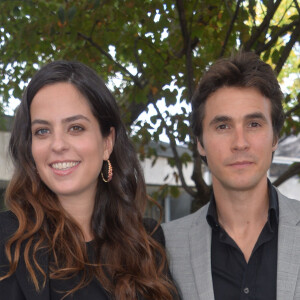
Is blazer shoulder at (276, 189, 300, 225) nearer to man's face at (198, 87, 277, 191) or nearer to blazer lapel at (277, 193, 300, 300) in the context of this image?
blazer lapel at (277, 193, 300, 300)

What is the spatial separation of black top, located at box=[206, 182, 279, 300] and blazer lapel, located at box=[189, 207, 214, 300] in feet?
0.13

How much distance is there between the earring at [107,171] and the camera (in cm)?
346

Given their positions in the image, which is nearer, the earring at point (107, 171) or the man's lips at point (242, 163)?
the man's lips at point (242, 163)

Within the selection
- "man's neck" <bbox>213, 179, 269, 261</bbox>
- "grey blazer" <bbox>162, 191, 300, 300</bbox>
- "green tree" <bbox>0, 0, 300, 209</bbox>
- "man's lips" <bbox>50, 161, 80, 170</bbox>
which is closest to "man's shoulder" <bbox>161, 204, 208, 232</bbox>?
"grey blazer" <bbox>162, 191, 300, 300</bbox>

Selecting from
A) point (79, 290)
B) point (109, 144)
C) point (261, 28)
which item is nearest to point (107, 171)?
point (109, 144)

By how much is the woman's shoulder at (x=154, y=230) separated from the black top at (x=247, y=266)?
31 cm

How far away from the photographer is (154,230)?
3625 millimetres

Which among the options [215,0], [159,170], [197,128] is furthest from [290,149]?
[197,128]

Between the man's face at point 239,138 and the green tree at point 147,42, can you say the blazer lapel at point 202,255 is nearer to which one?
the man's face at point 239,138

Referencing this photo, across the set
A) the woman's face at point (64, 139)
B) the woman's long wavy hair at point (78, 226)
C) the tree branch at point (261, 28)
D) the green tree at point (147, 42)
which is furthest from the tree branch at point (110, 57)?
the woman's face at point (64, 139)

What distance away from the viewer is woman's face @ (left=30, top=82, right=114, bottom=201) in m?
3.07

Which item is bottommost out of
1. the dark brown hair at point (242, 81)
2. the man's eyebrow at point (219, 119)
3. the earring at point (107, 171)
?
the earring at point (107, 171)

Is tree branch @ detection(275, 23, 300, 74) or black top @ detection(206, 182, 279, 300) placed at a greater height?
tree branch @ detection(275, 23, 300, 74)

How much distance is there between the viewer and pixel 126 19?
5133 mm
